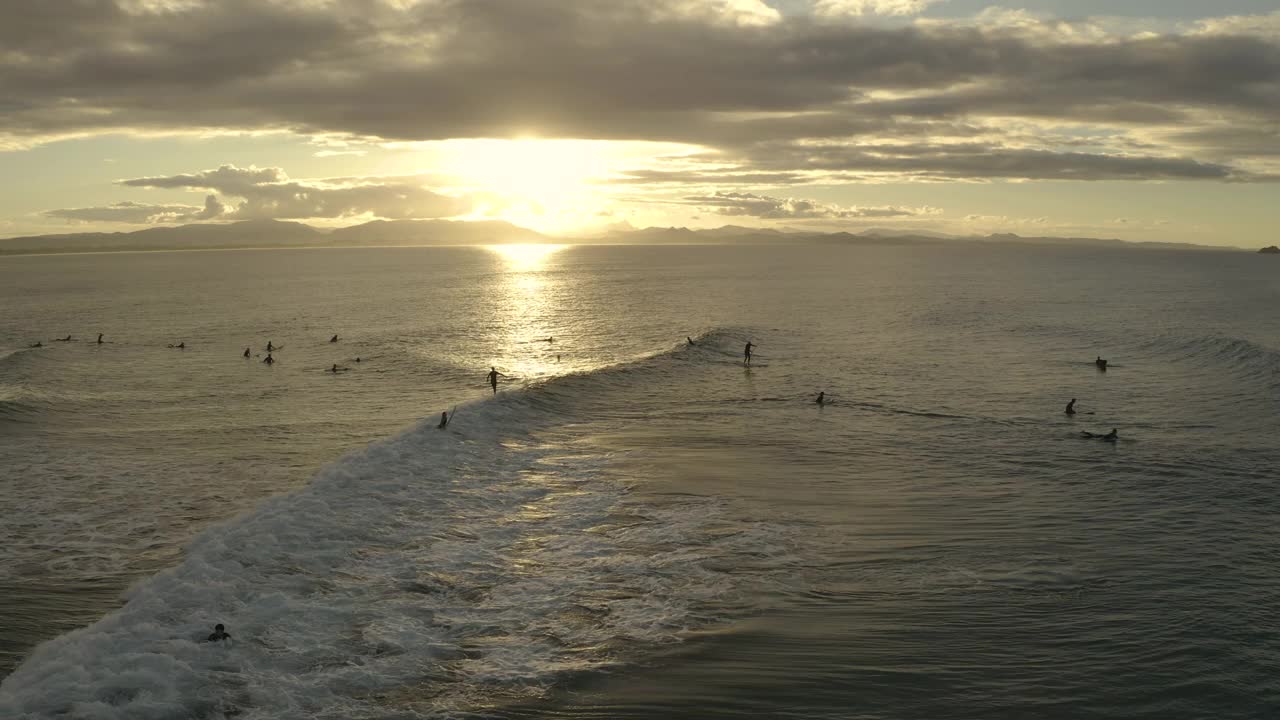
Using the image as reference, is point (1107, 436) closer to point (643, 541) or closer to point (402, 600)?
point (643, 541)

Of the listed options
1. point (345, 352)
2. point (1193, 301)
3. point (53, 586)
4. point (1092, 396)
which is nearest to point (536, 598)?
point (53, 586)

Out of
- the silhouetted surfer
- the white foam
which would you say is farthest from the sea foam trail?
A: the silhouetted surfer

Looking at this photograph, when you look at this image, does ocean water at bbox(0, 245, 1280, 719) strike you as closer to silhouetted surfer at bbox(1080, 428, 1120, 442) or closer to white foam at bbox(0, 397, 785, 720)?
white foam at bbox(0, 397, 785, 720)

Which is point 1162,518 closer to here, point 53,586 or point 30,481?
point 53,586

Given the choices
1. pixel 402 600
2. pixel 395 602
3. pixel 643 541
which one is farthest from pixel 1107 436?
pixel 395 602

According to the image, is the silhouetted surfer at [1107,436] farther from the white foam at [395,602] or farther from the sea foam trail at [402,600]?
the white foam at [395,602]

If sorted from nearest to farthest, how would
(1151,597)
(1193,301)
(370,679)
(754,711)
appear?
(754,711) < (370,679) < (1151,597) < (1193,301)
